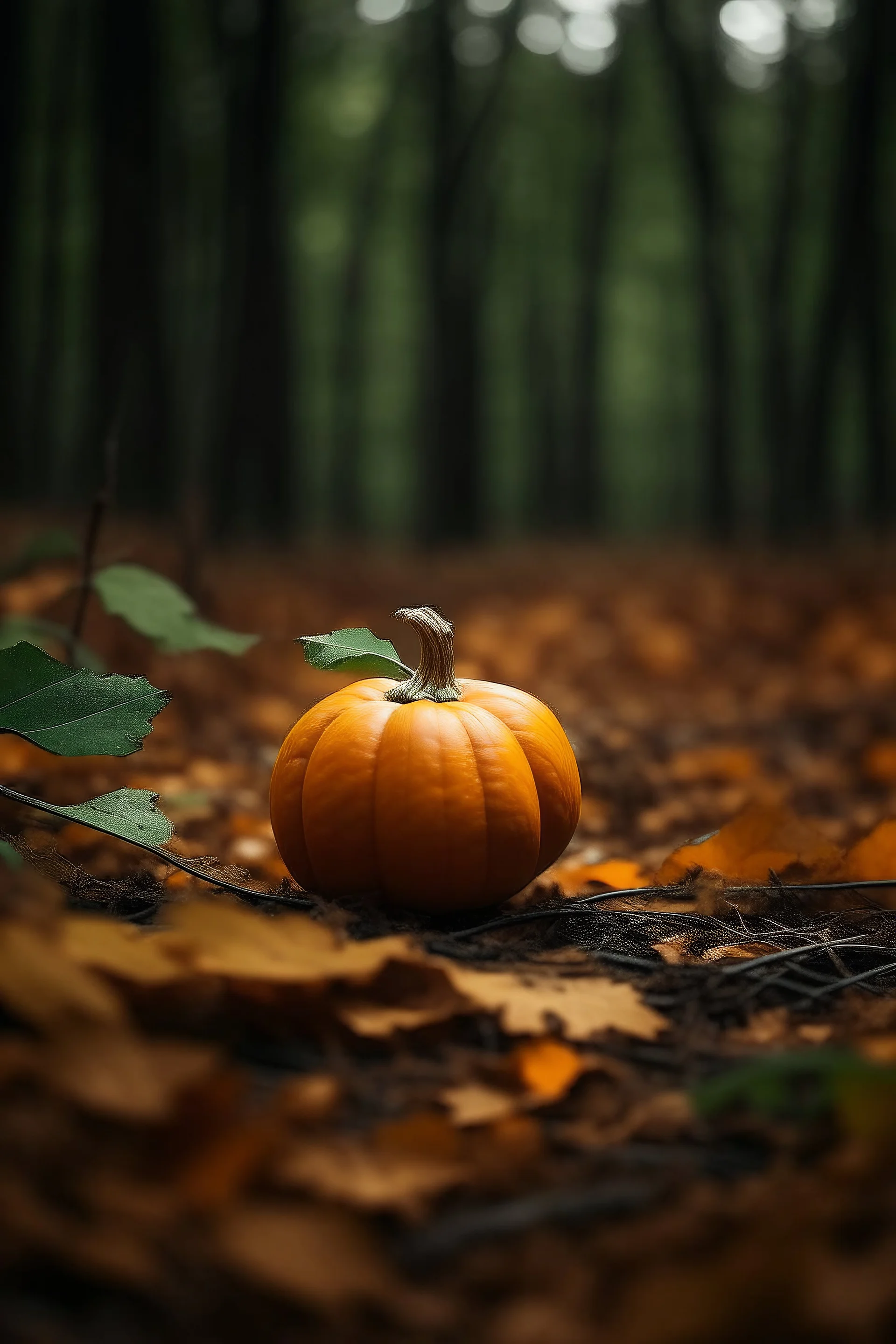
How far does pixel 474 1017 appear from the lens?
1.35 metres

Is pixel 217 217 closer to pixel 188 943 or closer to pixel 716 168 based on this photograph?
pixel 716 168

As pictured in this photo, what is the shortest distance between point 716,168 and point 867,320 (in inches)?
94.7

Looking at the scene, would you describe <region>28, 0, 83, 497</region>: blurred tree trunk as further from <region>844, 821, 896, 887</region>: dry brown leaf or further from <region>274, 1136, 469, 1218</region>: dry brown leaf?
<region>274, 1136, 469, 1218</region>: dry brown leaf

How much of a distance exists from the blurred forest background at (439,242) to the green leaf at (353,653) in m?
1.09

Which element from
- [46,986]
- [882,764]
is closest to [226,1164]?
[46,986]

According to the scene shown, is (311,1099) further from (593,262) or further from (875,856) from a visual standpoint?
(593,262)

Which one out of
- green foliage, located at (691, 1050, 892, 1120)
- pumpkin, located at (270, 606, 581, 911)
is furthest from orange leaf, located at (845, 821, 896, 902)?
green foliage, located at (691, 1050, 892, 1120)

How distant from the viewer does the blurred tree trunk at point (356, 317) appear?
57.5ft

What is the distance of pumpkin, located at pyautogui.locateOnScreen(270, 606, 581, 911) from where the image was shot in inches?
70.0

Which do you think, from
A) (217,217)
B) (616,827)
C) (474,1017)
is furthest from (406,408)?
(474,1017)

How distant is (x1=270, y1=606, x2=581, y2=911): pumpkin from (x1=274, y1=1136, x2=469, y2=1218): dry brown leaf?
0.78 m

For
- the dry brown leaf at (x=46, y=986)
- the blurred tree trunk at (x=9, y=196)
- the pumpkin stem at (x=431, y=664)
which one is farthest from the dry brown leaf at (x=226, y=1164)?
the blurred tree trunk at (x=9, y=196)

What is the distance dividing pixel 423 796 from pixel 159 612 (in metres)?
0.92

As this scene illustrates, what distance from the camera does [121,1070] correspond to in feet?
3.09
